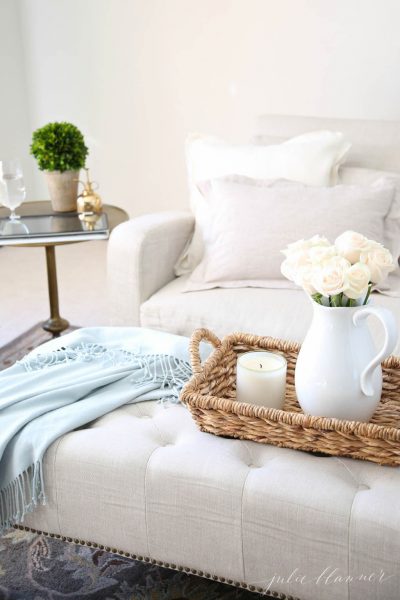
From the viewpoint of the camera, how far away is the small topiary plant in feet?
8.22

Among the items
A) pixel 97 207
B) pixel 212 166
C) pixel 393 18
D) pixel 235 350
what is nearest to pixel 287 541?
pixel 235 350

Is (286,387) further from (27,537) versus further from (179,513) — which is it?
(27,537)

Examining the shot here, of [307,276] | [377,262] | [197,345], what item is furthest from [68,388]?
[377,262]

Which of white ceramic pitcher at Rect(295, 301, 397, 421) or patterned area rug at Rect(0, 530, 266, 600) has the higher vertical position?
white ceramic pitcher at Rect(295, 301, 397, 421)

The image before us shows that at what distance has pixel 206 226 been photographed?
7.49ft

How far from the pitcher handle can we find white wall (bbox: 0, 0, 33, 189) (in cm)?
324

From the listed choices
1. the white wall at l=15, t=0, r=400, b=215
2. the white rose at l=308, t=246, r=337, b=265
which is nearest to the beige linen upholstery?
the white rose at l=308, t=246, r=337, b=265

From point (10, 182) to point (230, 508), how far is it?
1.57 metres

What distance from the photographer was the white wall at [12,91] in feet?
13.2

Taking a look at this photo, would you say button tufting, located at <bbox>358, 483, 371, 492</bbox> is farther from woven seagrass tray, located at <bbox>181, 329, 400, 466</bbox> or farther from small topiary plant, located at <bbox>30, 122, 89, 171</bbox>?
small topiary plant, located at <bbox>30, 122, 89, 171</bbox>

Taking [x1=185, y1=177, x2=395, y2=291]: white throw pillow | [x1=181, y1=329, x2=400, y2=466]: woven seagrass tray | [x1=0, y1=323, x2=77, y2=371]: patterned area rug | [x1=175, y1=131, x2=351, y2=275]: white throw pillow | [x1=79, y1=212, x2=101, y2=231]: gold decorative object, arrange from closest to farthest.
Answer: [x1=181, y1=329, x2=400, y2=466]: woven seagrass tray → [x1=185, y1=177, x2=395, y2=291]: white throw pillow → [x1=175, y1=131, x2=351, y2=275]: white throw pillow → [x1=79, y1=212, x2=101, y2=231]: gold decorative object → [x1=0, y1=323, x2=77, y2=371]: patterned area rug

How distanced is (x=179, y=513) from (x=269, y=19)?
9.29 ft

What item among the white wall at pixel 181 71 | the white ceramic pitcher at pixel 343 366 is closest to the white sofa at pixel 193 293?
the white ceramic pitcher at pixel 343 366

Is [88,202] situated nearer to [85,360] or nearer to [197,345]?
[85,360]
